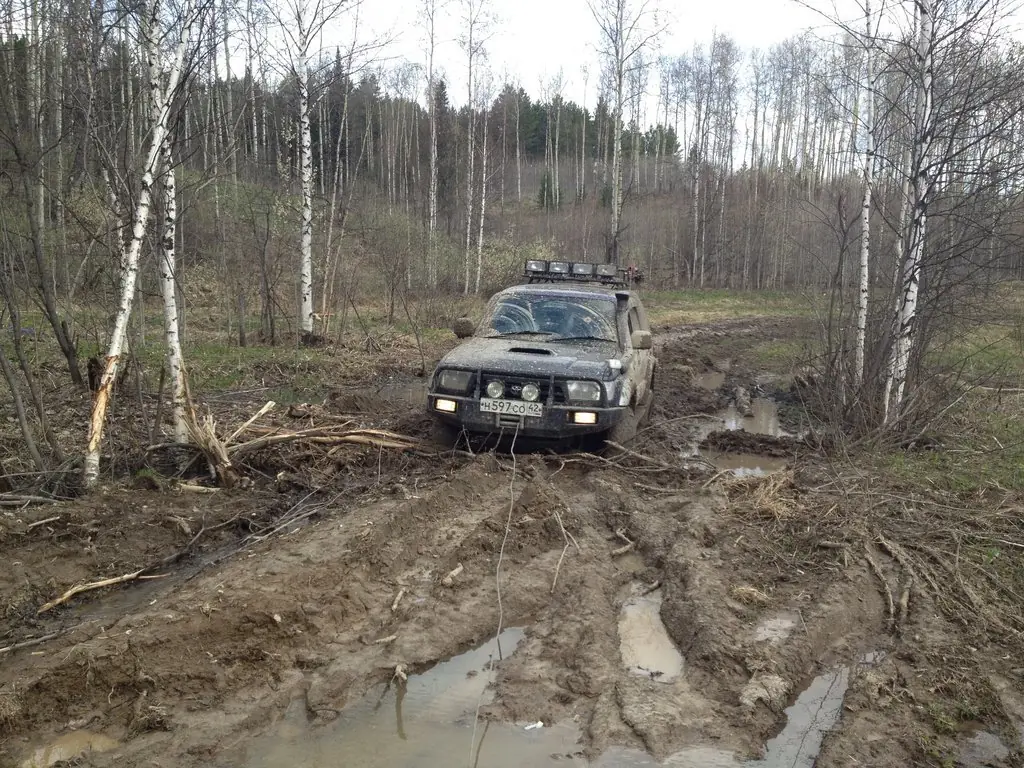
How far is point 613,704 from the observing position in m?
3.48

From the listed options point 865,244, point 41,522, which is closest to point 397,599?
point 41,522

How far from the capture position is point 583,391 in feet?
22.3

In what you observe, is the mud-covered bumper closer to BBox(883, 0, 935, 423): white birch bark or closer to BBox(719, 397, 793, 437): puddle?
BBox(719, 397, 793, 437): puddle

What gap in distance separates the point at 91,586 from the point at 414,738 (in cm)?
244

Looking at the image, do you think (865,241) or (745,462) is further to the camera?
(865,241)

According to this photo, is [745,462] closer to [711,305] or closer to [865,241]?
[865,241]

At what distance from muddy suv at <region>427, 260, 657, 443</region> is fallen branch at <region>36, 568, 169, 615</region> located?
306cm

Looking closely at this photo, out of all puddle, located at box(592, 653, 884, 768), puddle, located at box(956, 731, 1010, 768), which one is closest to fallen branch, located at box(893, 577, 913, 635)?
puddle, located at box(592, 653, 884, 768)

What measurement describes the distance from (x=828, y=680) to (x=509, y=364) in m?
3.90

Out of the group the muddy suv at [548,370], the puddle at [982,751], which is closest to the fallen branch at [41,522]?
the muddy suv at [548,370]

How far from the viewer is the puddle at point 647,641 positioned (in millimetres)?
3917

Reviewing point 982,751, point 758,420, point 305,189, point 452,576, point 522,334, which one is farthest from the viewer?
point 305,189

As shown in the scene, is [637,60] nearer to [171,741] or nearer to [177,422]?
[177,422]

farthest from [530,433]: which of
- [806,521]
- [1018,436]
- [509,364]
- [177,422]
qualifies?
[1018,436]
